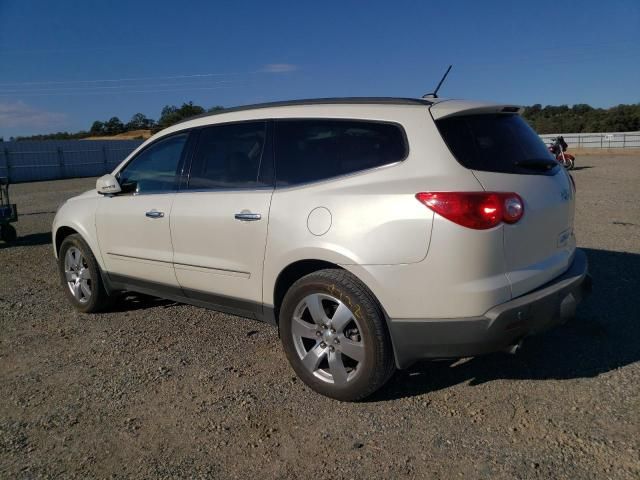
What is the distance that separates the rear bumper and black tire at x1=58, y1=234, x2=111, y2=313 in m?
3.31

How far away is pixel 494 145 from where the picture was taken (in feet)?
11.3

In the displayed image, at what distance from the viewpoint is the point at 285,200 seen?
374 centimetres

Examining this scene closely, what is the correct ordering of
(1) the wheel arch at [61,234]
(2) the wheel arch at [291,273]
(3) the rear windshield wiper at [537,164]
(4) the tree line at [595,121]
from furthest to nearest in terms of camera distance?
(4) the tree line at [595,121]
(1) the wheel arch at [61,234]
(2) the wheel arch at [291,273]
(3) the rear windshield wiper at [537,164]

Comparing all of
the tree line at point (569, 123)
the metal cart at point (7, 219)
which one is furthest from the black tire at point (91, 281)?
the tree line at point (569, 123)

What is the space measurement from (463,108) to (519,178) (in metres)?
0.55

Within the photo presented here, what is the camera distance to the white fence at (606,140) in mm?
42812

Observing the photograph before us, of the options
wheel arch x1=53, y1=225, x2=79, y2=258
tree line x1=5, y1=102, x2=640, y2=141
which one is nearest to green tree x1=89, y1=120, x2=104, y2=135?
tree line x1=5, y1=102, x2=640, y2=141

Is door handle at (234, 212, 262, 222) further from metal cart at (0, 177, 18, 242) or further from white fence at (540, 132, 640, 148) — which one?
white fence at (540, 132, 640, 148)

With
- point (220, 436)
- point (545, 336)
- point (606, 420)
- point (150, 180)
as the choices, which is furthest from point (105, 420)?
point (545, 336)

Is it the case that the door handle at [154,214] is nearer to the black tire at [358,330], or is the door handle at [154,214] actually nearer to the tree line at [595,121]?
the black tire at [358,330]

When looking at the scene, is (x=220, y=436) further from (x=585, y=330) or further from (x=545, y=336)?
(x=585, y=330)

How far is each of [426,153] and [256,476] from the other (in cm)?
197

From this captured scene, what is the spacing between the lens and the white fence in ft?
140

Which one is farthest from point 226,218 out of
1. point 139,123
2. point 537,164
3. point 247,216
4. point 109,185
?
point 139,123
